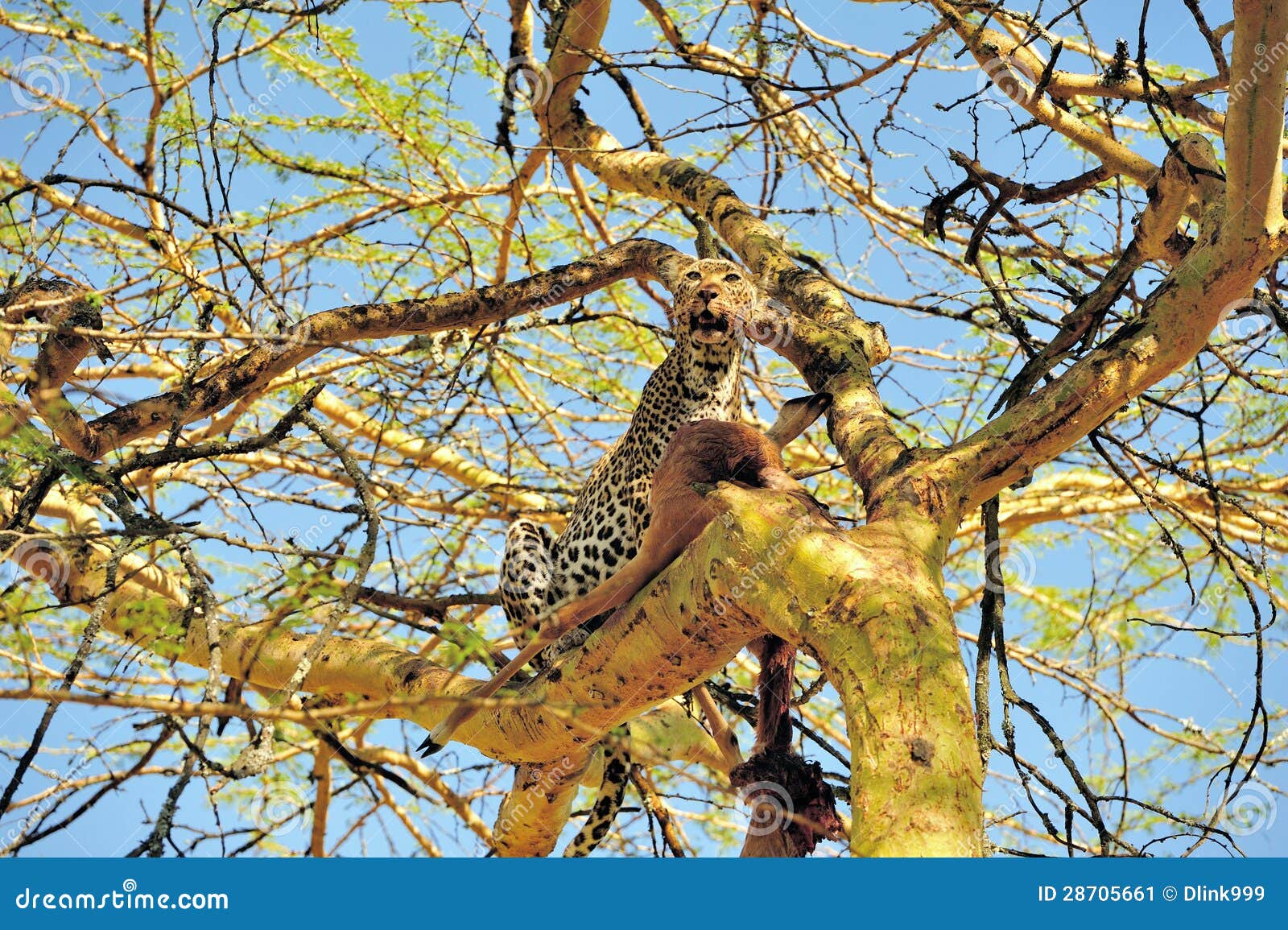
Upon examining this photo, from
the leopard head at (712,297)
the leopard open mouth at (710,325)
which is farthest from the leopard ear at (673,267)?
the leopard open mouth at (710,325)

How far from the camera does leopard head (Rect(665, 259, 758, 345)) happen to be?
5941 mm

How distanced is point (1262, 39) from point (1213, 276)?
0.72m

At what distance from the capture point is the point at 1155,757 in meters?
9.05

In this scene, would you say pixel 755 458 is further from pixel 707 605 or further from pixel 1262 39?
pixel 1262 39

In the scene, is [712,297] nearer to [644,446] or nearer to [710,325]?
[710,325]

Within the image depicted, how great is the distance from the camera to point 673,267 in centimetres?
597

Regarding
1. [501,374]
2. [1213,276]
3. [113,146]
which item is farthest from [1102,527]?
[113,146]

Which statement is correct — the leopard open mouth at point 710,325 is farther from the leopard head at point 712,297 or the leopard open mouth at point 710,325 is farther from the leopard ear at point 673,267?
the leopard ear at point 673,267

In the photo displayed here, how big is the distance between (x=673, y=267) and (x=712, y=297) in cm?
24

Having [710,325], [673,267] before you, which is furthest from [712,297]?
[673,267]

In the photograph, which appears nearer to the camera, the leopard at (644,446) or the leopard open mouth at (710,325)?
the leopard at (644,446)

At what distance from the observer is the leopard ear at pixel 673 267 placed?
235 inches

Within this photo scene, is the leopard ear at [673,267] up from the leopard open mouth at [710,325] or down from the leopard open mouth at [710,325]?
up

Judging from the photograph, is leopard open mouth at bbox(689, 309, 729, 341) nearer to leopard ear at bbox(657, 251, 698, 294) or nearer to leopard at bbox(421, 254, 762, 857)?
leopard at bbox(421, 254, 762, 857)
